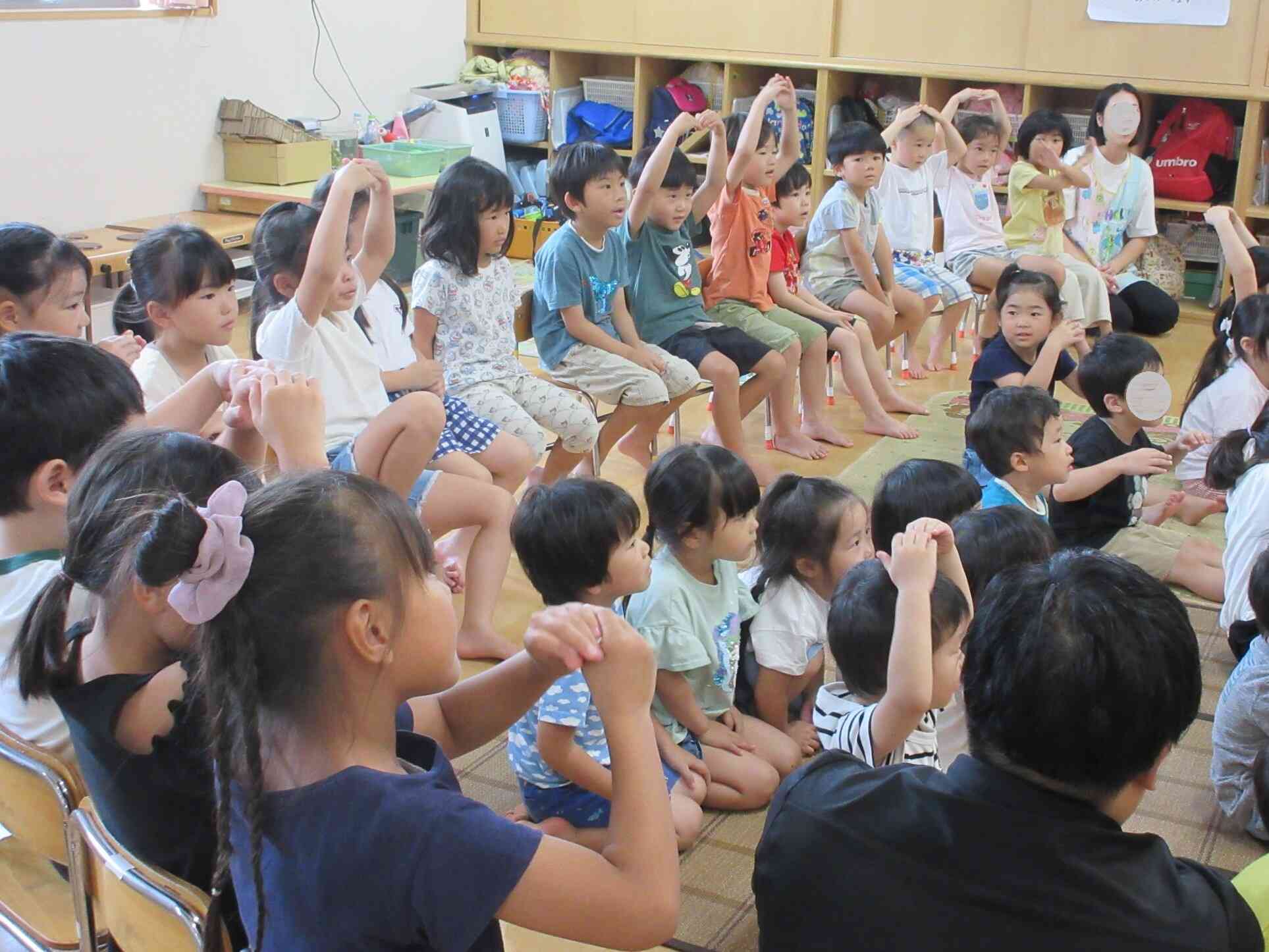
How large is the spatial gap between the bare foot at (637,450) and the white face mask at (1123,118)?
2.58m

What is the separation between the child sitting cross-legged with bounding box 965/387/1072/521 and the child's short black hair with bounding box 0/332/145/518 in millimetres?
1689

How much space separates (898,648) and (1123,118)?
13.5 ft

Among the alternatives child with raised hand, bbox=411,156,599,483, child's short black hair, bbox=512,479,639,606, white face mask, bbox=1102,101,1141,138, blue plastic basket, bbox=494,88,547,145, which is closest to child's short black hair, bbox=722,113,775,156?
child with raised hand, bbox=411,156,599,483

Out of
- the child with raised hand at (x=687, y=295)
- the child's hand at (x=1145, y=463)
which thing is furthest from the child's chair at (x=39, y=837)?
the child with raised hand at (x=687, y=295)

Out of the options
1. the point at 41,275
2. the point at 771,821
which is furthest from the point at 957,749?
the point at 41,275

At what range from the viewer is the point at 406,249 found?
5.95m

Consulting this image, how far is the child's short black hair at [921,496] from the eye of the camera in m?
2.32

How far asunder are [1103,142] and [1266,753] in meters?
3.91

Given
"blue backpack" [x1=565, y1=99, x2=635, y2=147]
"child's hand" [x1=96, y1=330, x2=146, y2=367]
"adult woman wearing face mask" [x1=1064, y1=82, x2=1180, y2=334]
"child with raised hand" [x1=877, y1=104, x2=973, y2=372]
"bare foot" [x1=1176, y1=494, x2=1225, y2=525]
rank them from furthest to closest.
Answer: "blue backpack" [x1=565, y1=99, x2=635, y2=147]
"adult woman wearing face mask" [x1=1064, y1=82, x2=1180, y2=334]
"child with raised hand" [x1=877, y1=104, x2=973, y2=372]
"bare foot" [x1=1176, y1=494, x2=1225, y2=525]
"child's hand" [x1=96, y1=330, x2=146, y2=367]

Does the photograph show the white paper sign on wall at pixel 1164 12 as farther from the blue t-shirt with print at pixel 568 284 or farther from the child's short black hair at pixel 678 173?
→ the blue t-shirt with print at pixel 568 284

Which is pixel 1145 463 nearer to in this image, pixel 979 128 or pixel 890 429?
pixel 890 429

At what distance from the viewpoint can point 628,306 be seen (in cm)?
377

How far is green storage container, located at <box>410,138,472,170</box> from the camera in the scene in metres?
5.92

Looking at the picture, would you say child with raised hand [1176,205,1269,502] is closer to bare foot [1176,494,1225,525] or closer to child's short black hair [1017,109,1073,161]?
bare foot [1176,494,1225,525]
